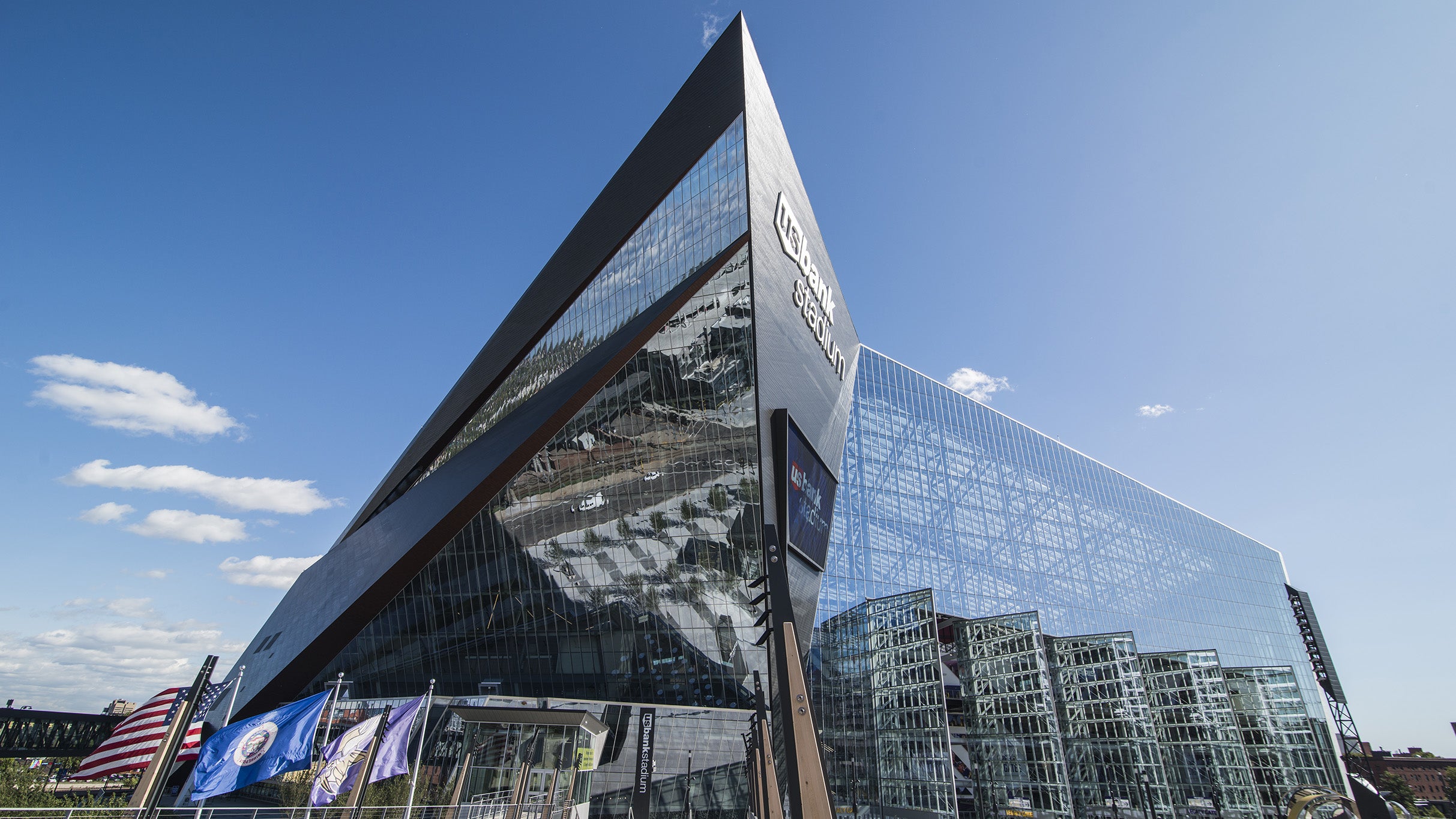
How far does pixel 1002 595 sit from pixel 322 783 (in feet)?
→ 141

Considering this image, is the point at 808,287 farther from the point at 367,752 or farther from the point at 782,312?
the point at 367,752


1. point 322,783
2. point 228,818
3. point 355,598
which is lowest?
point 228,818

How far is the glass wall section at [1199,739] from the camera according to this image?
4938 cm

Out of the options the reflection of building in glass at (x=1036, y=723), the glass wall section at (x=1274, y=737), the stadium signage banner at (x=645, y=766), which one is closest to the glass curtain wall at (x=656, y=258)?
the stadium signage banner at (x=645, y=766)

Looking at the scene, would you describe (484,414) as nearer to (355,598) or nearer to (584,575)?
(355,598)

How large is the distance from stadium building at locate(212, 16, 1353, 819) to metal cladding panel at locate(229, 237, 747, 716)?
0.17 meters

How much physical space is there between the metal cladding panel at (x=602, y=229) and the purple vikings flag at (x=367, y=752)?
847 inches

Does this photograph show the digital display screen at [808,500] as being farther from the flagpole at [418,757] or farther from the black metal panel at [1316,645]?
the black metal panel at [1316,645]

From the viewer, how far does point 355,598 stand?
28.4 meters

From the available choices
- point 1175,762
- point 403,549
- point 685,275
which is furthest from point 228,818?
point 1175,762

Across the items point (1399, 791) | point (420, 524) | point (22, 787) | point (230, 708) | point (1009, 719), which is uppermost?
point (420, 524)

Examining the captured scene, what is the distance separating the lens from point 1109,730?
45750 millimetres

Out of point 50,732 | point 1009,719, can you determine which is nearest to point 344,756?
point 1009,719

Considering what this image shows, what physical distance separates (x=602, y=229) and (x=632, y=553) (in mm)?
18553
